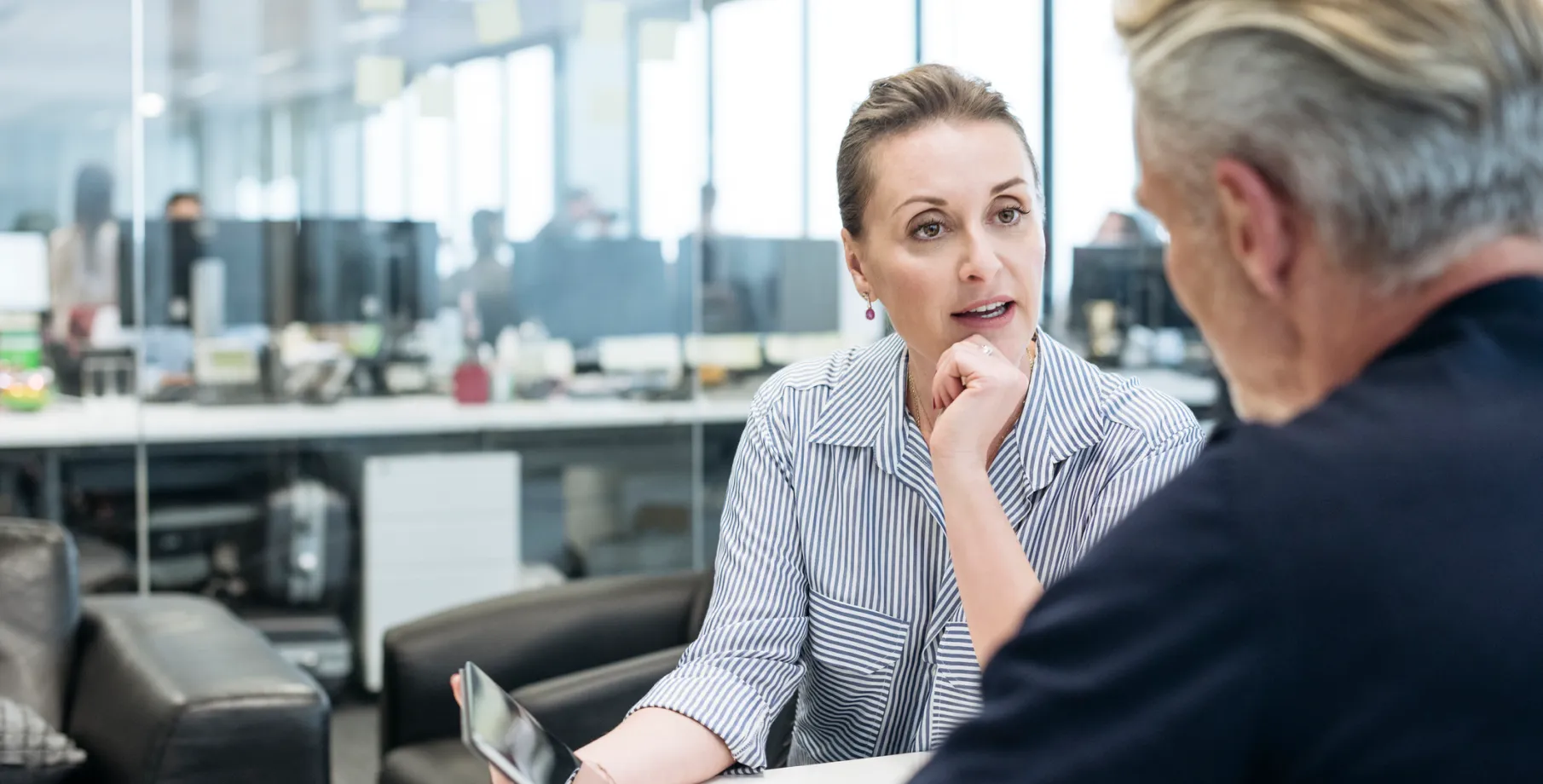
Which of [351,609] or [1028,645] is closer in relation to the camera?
[1028,645]

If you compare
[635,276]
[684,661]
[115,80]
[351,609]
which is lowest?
[351,609]

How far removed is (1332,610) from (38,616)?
248 cm

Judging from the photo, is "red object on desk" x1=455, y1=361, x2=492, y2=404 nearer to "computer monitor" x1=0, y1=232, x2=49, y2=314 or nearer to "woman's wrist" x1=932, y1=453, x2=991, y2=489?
"computer monitor" x1=0, y1=232, x2=49, y2=314

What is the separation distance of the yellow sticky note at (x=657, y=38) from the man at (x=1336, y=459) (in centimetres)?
406

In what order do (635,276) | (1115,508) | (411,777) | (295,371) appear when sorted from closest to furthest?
(1115,508), (411,777), (295,371), (635,276)

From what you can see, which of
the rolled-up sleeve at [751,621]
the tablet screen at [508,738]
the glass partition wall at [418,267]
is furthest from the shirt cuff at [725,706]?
the glass partition wall at [418,267]

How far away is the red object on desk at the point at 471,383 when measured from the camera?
4.46 meters

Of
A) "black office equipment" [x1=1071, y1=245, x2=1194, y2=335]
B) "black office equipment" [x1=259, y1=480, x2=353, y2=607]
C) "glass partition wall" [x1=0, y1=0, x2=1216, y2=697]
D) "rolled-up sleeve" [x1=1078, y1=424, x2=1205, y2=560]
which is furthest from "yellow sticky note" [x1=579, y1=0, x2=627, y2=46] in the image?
"rolled-up sleeve" [x1=1078, y1=424, x2=1205, y2=560]

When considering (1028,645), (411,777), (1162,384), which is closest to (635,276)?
(1162,384)

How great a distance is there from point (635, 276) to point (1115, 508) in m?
3.29

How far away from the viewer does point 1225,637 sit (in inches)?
23.8

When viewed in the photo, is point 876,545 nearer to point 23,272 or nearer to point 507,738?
point 507,738

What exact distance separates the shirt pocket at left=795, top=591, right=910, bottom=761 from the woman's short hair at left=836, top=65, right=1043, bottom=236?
441 millimetres

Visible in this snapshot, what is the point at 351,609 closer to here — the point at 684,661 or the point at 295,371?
the point at 295,371
